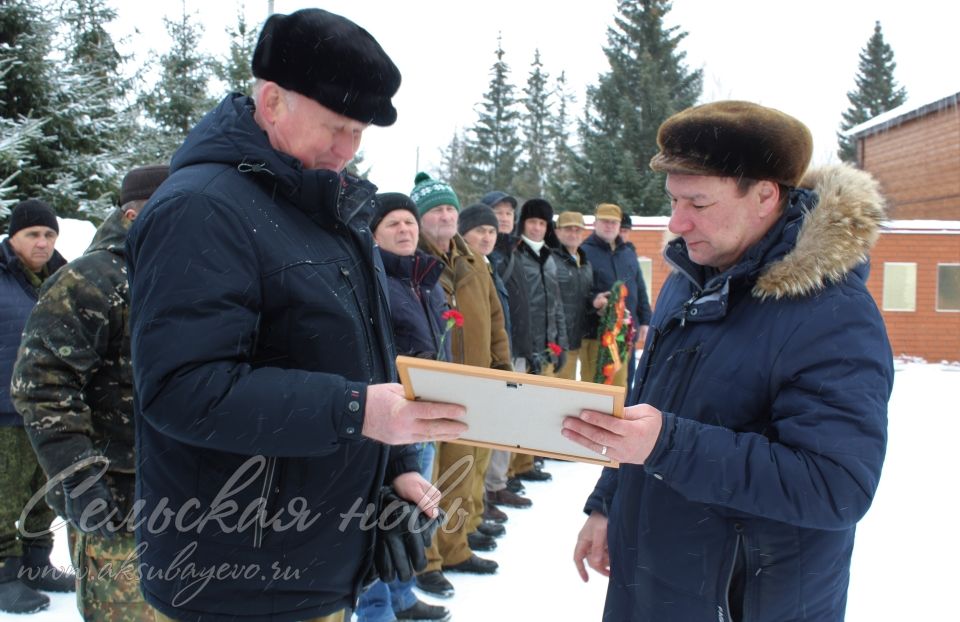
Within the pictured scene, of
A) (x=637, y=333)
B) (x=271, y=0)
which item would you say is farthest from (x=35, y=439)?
(x=271, y=0)

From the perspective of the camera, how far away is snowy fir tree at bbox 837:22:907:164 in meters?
42.8

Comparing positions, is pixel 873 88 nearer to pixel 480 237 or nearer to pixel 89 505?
pixel 480 237

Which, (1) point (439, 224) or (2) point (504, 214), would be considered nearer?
(1) point (439, 224)

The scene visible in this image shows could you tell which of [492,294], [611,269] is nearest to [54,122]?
[611,269]

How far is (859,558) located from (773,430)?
3821 millimetres

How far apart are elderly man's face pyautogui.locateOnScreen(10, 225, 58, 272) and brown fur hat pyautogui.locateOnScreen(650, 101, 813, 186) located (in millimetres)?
4348

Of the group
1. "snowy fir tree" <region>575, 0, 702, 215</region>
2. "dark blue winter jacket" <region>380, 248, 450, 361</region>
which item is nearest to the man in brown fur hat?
"dark blue winter jacket" <region>380, 248, 450, 361</region>

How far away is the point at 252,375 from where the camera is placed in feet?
4.74

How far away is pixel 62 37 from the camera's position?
11.6 m

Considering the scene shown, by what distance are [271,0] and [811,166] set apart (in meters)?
16.6

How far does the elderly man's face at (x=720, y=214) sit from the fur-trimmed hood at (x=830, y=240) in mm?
138

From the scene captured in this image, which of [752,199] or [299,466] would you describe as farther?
[752,199]

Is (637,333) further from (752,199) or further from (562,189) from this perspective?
(562,189)

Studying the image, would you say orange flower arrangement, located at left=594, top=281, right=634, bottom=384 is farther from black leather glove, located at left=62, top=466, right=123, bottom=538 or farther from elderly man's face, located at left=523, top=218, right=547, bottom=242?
black leather glove, located at left=62, top=466, right=123, bottom=538
